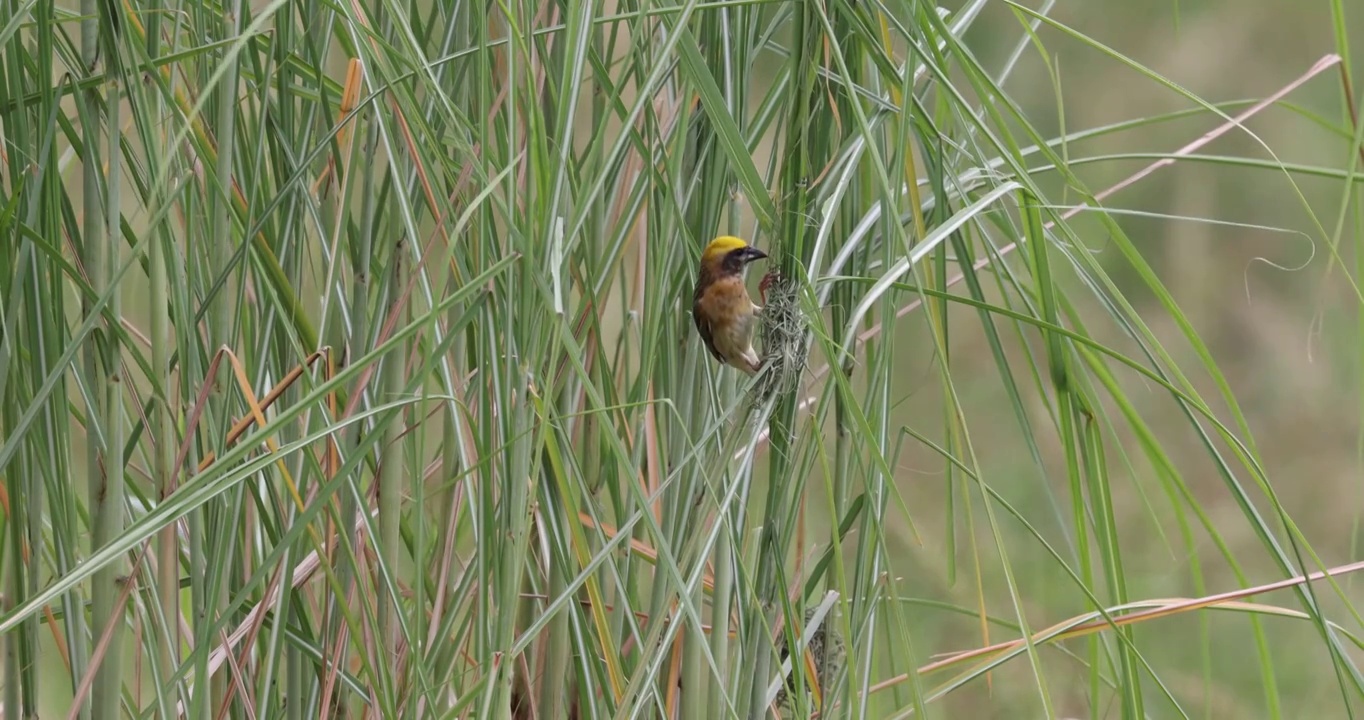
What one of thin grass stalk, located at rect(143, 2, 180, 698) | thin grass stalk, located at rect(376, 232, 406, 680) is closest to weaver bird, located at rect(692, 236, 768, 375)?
thin grass stalk, located at rect(376, 232, 406, 680)

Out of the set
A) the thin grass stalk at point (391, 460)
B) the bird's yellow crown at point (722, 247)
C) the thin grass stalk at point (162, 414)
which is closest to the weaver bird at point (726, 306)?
the bird's yellow crown at point (722, 247)

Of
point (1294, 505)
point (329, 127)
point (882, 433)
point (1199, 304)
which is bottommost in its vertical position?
point (1294, 505)

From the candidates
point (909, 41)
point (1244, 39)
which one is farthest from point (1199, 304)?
point (909, 41)

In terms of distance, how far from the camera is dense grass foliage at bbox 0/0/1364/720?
1.89 feet

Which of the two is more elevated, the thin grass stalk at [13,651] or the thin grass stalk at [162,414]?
the thin grass stalk at [162,414]

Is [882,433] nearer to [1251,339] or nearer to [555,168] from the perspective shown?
[555,168]

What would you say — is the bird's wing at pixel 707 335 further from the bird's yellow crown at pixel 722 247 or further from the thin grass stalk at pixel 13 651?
the thin grass stalk at pixel 13 651

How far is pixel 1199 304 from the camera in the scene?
271 cm

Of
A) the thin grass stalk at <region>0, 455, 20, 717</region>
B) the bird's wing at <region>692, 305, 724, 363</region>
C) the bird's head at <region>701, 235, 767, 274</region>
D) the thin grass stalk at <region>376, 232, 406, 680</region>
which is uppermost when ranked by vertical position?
the bird's head at <region>701, 235, 767, 274</region>

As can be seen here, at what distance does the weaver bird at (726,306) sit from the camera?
2.66 ft

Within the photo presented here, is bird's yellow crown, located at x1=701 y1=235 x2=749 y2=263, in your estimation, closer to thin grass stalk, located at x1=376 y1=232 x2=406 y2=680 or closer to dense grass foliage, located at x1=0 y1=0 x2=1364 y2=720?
dense grass foliage, located at x1=0 y1=0 x2=1364 y2=720

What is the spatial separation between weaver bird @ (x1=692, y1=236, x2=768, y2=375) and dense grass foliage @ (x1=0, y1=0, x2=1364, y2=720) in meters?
0.02

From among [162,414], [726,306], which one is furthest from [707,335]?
[162,414]

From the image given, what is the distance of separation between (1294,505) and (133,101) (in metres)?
2.72
